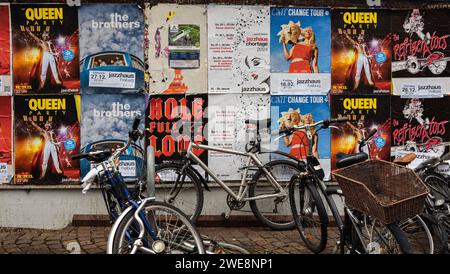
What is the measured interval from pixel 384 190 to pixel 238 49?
3051mm

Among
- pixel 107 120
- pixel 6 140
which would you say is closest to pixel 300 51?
pixel 107 120

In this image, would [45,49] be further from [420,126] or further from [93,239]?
[420,126]

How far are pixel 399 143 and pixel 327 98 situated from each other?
1216mm

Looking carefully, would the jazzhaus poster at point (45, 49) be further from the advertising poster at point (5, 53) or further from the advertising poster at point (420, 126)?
the advertising poster at point (420, 126)

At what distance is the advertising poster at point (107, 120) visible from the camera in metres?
6.77

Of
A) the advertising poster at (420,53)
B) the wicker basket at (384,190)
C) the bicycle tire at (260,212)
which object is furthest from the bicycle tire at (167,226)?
the advertising poster at (420,53)

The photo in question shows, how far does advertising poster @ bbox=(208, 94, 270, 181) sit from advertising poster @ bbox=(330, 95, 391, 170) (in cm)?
105

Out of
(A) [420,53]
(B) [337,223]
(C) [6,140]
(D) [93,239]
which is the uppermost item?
(A) [420,53]

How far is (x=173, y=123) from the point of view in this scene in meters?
6.84

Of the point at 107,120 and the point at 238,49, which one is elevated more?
the point at 238,49

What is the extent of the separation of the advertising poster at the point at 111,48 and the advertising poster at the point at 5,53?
94 centimetres

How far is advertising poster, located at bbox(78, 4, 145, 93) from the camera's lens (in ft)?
22.0

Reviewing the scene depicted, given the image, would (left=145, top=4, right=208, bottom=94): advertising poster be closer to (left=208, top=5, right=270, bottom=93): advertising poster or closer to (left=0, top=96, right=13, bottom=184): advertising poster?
(left=208, top=5, right=270, bottom=93): advertising poster
